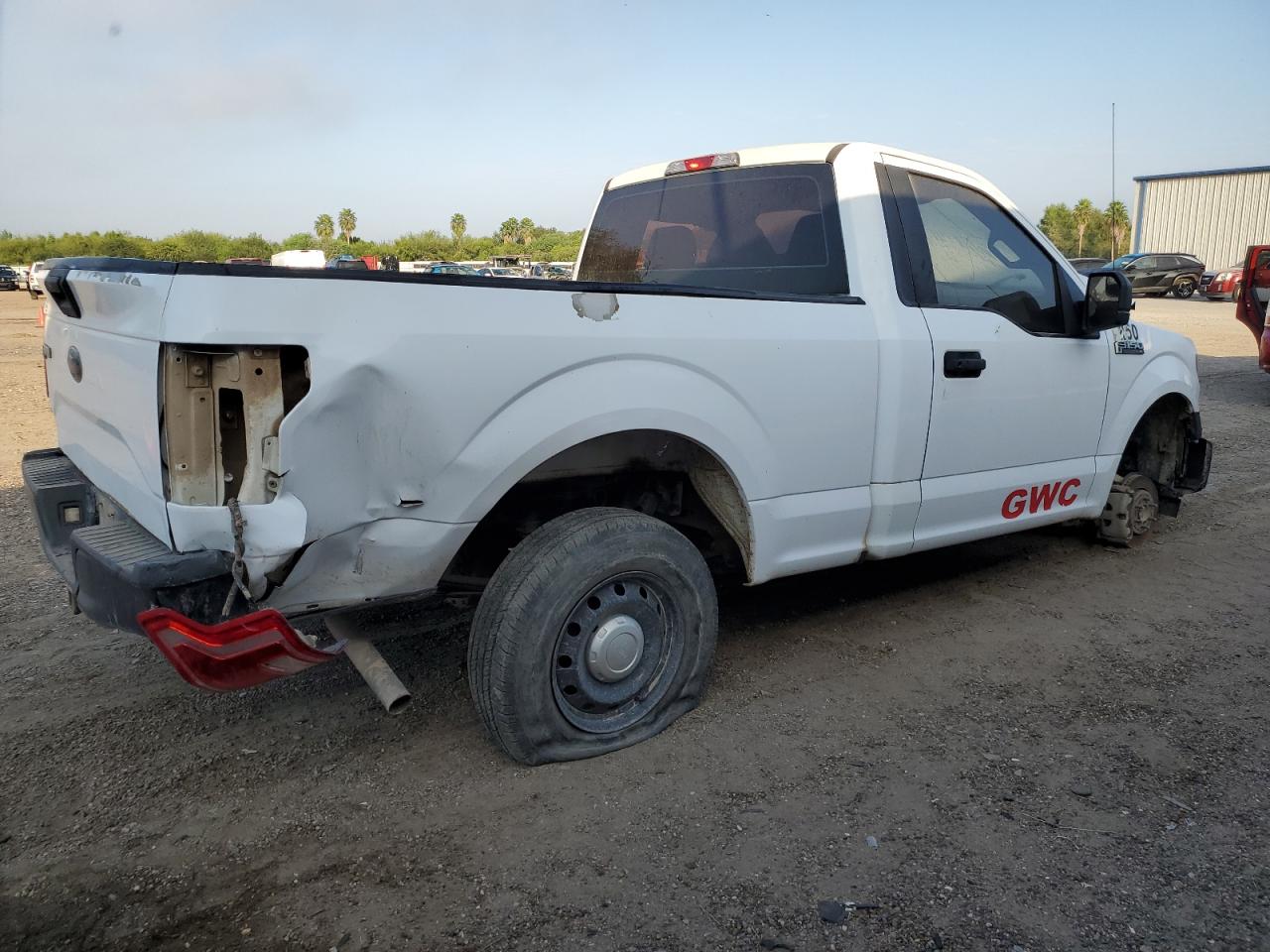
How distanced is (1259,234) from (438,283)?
144ft

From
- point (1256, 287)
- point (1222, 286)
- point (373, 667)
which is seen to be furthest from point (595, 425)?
point (1222, 286)

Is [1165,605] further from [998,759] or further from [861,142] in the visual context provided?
[861,142]

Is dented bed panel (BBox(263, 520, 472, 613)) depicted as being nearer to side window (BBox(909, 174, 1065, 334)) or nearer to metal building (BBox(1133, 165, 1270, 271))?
side window (BBox(909, 174, 1065, 334))

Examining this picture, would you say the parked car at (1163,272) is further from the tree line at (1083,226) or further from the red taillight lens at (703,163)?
the tree line at (1083,226)

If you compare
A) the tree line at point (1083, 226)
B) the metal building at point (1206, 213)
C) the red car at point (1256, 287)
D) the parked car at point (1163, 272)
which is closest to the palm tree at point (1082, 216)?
the tree line at point (1083, 226)

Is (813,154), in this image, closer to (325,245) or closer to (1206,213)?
(1206,213)

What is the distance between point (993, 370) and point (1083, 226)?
80.6 m

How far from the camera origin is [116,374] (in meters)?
2.66

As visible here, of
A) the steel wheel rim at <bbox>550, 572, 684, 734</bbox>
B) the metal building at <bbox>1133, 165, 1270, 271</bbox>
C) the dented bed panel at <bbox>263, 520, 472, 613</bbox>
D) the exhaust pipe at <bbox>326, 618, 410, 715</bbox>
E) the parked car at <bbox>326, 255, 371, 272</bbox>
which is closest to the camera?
the parked car at <bbox>326, 255, 371, 272</bbox>

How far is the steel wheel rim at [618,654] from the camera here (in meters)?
3.00

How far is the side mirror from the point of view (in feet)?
13.9

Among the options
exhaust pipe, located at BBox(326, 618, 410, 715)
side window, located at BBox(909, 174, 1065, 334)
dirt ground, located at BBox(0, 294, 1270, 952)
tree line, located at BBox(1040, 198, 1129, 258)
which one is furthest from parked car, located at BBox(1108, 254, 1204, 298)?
tree line, located at BBox(1040, 198, 1129, 258)

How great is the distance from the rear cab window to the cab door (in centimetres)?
32

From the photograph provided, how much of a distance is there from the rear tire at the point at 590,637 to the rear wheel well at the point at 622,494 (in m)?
0.20
